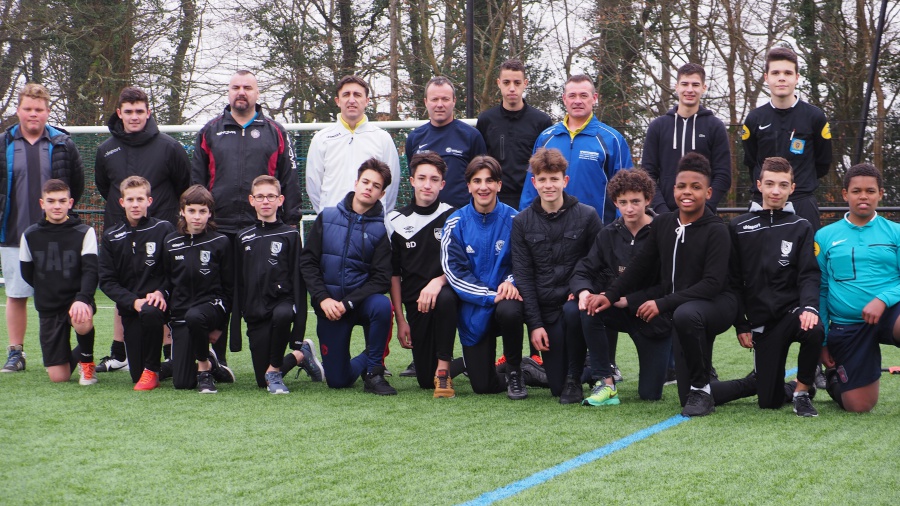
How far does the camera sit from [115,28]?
54.1 ft

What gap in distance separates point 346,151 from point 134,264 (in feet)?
4.92

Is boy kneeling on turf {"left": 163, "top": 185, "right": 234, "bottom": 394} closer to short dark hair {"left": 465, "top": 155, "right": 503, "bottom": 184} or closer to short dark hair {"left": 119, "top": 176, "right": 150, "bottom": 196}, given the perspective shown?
short dark hair {"left": 119, "top": 176, "right": 150, "bottom": 196}

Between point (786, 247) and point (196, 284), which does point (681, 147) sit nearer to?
point (786, 247)

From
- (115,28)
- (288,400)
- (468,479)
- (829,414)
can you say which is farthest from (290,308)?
(115,28)

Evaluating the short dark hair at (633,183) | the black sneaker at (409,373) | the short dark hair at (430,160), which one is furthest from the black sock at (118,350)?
the short dark hair at (633,183)

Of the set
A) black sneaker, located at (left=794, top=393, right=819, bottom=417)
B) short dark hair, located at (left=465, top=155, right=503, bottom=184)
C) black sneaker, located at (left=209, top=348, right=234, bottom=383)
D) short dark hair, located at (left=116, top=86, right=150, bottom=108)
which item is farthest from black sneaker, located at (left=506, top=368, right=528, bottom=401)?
short dark hair, located at (left=116, top=86, right=150, bottom=108)

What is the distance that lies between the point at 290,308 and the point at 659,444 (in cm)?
237

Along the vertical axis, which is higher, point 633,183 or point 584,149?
point 584,149

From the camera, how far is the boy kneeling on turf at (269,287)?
17.0 ft

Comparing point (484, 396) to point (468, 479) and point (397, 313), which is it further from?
point (468, 479)

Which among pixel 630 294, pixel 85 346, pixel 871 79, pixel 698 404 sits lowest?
pixel 698 404

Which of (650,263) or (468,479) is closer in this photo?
(468,479)

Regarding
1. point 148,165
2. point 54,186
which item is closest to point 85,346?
point 54,186

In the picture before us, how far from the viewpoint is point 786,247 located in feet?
14.7
